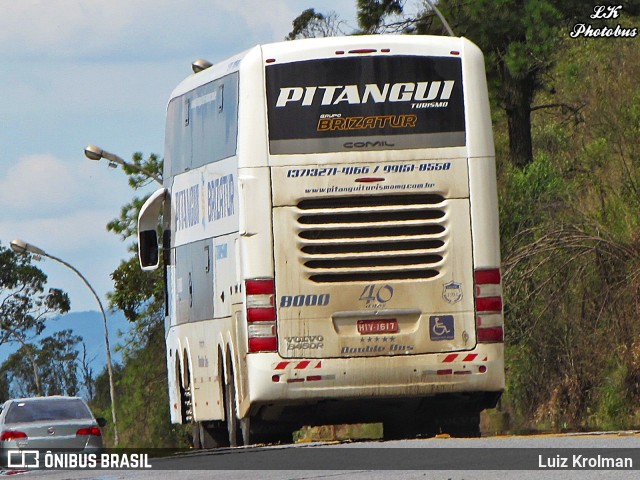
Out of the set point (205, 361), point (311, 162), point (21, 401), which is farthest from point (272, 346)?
point (21, 401)

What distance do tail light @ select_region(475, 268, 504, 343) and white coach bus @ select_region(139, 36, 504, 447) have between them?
15mm

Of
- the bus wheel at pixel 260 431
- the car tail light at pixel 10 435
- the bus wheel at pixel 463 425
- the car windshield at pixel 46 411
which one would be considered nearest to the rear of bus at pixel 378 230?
the bus wheel at pixel 260 431

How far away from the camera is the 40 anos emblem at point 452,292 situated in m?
16.8

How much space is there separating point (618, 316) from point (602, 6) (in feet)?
36.4

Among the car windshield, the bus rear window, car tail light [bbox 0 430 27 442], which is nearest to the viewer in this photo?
the bus rear window

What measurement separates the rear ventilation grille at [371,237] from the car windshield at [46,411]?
7256 mm

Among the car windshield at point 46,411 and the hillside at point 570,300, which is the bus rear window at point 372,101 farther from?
the car windshield at point 46,411

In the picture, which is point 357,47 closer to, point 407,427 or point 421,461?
point 407,427

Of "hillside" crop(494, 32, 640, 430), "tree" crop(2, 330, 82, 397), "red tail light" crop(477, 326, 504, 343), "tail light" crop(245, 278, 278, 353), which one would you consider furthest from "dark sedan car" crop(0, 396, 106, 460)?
"tree" crop(2, 330, 82, 397)

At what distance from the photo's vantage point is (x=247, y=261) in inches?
658

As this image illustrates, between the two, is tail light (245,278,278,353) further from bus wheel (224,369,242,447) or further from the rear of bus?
bus wheel (224,369,242,447)

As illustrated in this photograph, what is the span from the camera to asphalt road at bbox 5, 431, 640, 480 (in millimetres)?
11109

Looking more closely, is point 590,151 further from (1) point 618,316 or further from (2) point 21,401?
(2) point 21,401

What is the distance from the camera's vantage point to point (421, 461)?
492 inches
